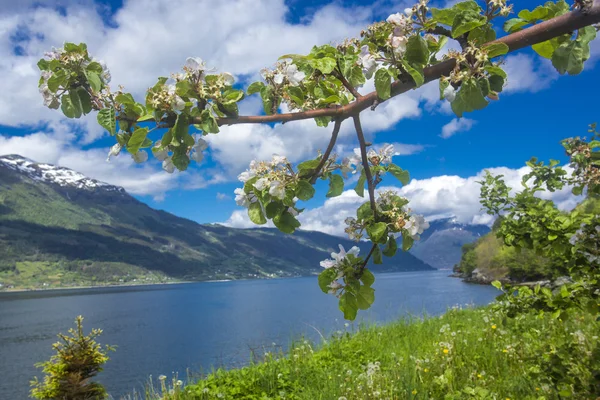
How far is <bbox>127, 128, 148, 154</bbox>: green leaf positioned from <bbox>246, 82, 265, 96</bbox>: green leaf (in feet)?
1.87

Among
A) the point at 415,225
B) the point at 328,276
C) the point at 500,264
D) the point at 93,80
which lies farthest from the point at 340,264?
the point at 500,264

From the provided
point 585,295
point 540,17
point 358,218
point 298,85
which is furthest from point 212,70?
point 585,295

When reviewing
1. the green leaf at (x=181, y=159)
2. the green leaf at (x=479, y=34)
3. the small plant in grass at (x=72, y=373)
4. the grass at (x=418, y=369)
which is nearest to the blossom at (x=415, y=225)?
the green leaf at (x=479, y=34)

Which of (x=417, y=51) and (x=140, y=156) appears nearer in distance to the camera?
(x=417, y=51)

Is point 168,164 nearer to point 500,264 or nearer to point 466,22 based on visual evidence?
point 466,22

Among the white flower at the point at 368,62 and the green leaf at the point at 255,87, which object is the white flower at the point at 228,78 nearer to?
the green leaf at the point at 255,87

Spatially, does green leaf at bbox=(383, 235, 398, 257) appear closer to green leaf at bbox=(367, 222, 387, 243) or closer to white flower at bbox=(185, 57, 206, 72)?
green leaf at bbox=(367, 222, 387, 243)

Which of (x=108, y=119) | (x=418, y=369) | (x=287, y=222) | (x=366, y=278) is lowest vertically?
(x=418, y=369)

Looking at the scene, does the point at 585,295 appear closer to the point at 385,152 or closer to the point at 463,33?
the point at 385,152

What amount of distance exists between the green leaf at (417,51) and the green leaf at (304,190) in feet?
2.13

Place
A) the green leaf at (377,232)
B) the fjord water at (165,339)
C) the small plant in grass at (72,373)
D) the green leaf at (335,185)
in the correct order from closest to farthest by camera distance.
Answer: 1. the green leaf at (377,232)
2. the green leaf at (335,185)
3. the small plant in grass at (72,373)
4. the fjord water at (165,339)

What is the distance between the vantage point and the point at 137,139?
1.67 meters

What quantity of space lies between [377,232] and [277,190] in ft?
1.60

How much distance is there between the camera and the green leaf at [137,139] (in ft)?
5.38
